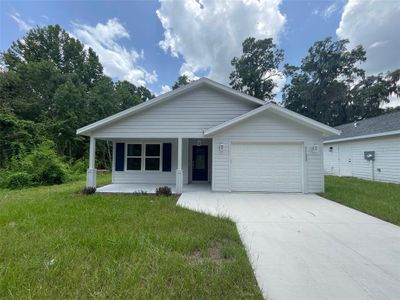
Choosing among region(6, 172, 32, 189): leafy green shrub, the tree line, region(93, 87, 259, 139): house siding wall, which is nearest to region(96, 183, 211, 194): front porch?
region(93, 87, 259, 139): house siding wall

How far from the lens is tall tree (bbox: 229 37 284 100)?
101 ft

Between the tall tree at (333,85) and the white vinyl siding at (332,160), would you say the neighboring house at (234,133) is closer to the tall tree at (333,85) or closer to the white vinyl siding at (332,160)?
the white vinyl siding at (332,160)

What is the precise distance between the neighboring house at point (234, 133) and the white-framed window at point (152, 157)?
194 cm

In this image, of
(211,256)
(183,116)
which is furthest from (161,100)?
(211,256)

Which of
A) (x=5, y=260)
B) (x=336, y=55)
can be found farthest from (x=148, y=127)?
(x=336, y=55)

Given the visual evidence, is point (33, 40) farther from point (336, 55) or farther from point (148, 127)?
point (336, 55)

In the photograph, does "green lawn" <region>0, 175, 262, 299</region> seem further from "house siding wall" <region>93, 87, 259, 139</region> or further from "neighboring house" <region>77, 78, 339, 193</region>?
"house siding wall" <region>93, 87, 259, 139</region>

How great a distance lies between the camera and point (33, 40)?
26359mm

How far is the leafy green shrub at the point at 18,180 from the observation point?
33.8ft

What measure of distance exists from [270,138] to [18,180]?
1174 cm

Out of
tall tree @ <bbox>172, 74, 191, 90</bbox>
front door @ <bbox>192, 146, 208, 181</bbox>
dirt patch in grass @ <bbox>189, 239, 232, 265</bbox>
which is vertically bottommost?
dirt patch in grass @ <bbox>189, 239, 232, 265</bbox>

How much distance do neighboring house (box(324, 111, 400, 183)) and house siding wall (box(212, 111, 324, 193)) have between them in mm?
5974

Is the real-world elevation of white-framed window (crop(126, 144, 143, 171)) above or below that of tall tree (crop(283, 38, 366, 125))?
below

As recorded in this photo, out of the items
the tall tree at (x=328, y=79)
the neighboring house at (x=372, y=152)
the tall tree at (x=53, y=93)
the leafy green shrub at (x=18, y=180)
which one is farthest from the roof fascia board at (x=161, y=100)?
the tall tree at (x=328, y=79)
